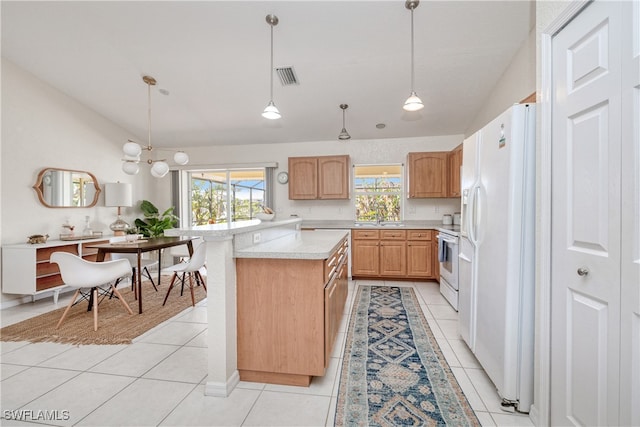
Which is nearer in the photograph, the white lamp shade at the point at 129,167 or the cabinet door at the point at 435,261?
the white lamp shade at the point at 129,167

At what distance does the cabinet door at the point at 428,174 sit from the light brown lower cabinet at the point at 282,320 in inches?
139

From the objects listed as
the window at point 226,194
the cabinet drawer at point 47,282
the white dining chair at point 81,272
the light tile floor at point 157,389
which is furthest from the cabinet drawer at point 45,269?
the window at point 226,194

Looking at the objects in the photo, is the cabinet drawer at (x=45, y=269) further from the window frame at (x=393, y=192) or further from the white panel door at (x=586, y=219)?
the white panel door at (x=586, y=219)

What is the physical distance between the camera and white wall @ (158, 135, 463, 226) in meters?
5.38

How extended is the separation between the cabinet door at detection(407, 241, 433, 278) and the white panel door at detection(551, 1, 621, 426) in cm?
318

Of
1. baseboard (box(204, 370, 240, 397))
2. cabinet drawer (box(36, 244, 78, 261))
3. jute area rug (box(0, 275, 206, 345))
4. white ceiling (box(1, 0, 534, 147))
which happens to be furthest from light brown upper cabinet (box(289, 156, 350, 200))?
baseboard (box(204, 370, 240, 397))

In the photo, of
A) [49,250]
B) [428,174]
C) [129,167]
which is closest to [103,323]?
[49,250]

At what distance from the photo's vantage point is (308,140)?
18.7ft

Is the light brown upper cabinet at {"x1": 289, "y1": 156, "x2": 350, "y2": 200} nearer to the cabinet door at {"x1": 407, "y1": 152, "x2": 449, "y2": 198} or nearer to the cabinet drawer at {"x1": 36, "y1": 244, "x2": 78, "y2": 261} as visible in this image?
the cabinet door at {"x1": 407, "y1": 152, "x2": 449, "y2": 198}

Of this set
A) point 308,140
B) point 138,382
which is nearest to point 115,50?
point 308,140

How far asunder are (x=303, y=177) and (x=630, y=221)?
181 inches

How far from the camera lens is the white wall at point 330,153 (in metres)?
5.38

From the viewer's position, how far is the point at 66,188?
4449 millimetres

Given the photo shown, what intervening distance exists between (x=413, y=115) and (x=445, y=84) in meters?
0.84
